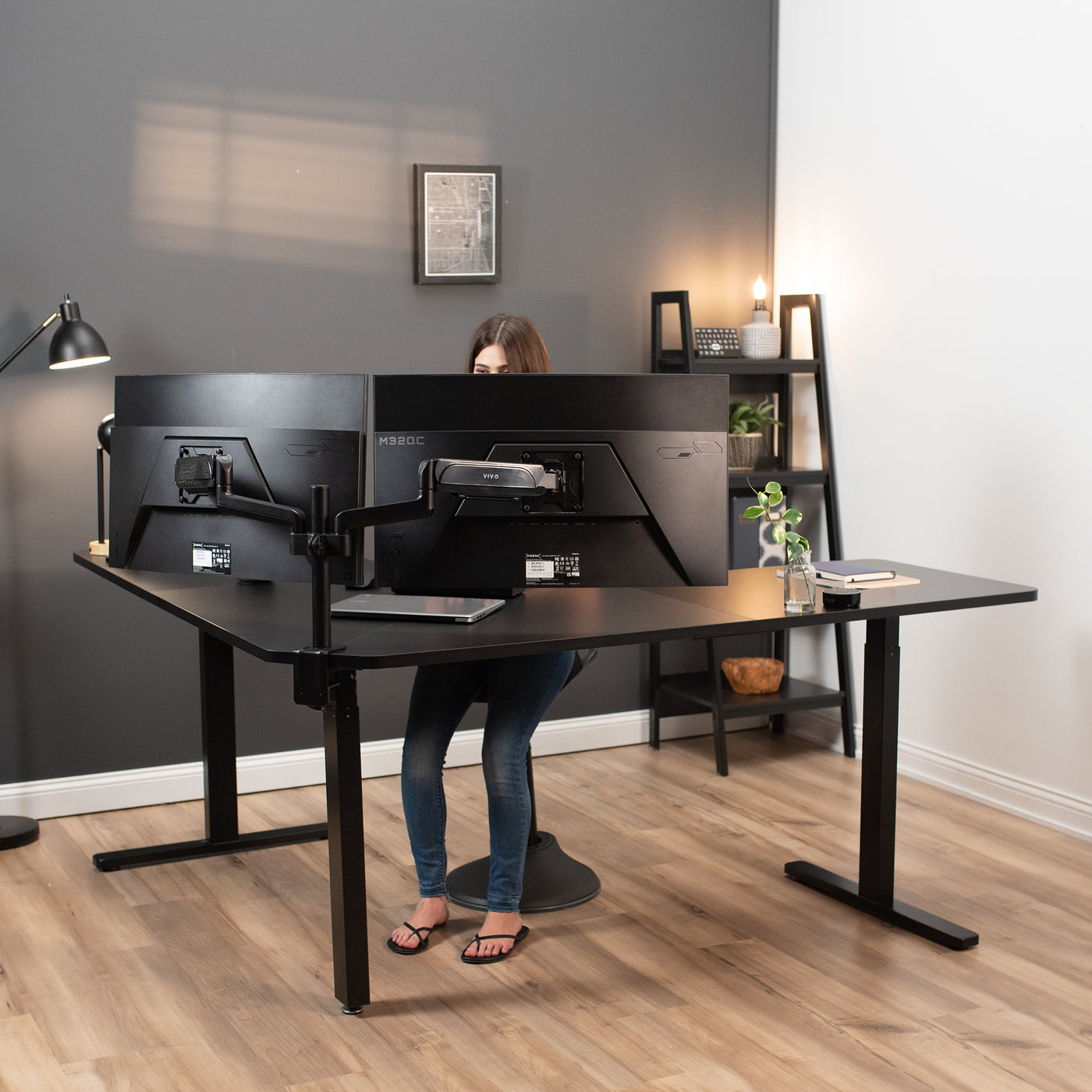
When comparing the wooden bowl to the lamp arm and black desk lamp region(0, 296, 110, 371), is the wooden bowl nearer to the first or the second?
black desk lamp region(0, 296, 110, 371)

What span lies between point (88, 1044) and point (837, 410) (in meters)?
2.80

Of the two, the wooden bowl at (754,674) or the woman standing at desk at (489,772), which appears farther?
the wooden bowl at (754,674)

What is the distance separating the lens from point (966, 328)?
3.47 m

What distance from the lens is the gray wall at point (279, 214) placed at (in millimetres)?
3283

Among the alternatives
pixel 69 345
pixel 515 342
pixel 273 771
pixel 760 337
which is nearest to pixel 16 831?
pixel 273 771

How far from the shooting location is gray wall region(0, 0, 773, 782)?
3.28 m

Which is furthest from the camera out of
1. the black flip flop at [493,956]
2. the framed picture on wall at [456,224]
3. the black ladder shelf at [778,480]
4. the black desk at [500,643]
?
the black ladder shelf at [778,480]

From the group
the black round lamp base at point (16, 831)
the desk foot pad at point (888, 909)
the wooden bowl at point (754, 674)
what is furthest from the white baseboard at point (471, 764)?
the desk foot pad at point (888, 909)

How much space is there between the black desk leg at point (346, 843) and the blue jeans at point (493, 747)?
29 centimetres

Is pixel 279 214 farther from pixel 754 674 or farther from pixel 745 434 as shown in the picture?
pixel 754 674

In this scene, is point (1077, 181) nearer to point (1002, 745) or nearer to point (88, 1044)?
point (1002, 745)

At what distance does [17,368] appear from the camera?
10.7 ft

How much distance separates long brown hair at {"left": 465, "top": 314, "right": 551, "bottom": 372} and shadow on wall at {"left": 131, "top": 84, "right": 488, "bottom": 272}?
0.91m

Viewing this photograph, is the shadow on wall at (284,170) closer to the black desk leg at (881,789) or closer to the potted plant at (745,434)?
the potted plant at (745,434)
